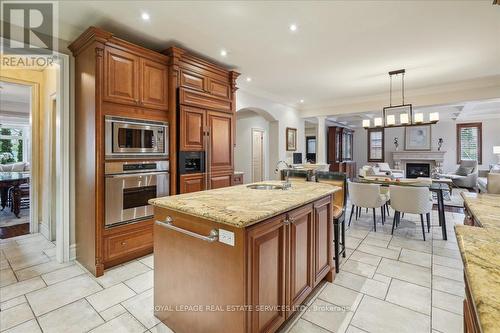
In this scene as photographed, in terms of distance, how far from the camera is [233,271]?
1.34 meters

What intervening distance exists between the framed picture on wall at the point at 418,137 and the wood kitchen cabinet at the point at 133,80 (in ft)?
33.7

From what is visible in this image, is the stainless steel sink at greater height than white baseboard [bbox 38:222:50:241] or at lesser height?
greater

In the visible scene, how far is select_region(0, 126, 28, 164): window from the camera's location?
8852 mm

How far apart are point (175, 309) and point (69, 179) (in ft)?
6.85

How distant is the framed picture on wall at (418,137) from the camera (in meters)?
9.67

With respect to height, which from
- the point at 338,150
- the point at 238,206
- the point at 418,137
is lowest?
the point at 238,206

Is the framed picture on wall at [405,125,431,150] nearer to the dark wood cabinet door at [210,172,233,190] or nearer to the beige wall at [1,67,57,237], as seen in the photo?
the dark wood cabinet door at [210,172,233,190]

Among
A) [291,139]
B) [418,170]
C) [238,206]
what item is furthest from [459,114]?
[238,206]

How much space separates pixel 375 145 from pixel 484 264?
37.3 ft

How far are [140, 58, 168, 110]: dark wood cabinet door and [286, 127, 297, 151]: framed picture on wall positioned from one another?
4.27m

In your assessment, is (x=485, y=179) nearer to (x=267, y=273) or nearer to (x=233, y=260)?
(x=267, y=273)

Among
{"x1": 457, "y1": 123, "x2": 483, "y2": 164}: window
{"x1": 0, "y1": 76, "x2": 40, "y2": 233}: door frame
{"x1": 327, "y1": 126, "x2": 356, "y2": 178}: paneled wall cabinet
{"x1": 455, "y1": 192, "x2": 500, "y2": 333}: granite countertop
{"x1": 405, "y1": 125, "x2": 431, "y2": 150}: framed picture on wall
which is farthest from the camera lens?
{"x1": 327, "y1": 126, "x2": 356, "y2": 178}: paneled wall cabinet

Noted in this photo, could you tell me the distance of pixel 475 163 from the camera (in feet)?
26.7

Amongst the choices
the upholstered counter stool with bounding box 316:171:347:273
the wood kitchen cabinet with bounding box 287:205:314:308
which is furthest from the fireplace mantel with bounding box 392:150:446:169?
the wood kitchen cabinet with bounding box 287:205:314:308
